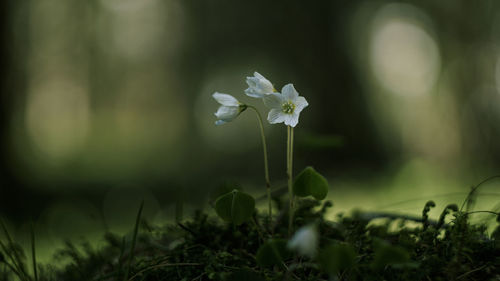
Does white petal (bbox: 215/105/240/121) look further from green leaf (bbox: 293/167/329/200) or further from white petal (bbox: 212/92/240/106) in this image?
green leaf (bbox: 293/167/329/200)

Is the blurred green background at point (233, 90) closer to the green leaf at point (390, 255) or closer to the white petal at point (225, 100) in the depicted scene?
the white petal at point (225, 100)

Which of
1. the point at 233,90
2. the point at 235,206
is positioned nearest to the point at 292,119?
the point at 235,206

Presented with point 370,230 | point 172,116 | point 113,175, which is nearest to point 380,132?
point 172,116

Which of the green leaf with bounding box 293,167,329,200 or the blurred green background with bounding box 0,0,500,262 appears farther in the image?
the blurred green background with bounding box 0,0,500,262

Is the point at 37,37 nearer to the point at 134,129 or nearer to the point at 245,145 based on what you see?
the point at 134,129

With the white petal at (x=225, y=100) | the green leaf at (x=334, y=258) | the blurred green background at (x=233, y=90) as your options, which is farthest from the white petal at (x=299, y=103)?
the blurred green background at (x=233, y=90)

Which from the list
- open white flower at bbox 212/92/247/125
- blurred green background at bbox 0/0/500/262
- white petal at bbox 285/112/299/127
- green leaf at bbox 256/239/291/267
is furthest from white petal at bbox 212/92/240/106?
blurred green background at bbox 0/0/500/262
